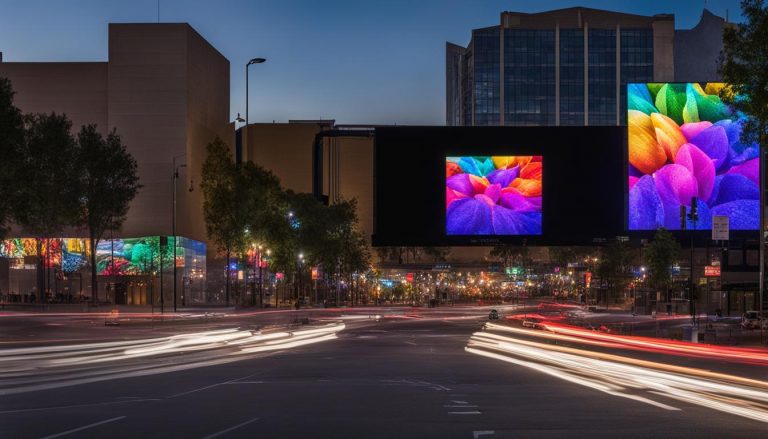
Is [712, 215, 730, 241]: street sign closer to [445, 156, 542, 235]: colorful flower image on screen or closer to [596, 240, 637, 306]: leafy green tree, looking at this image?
[445, 156, 542, 235]: colorful flower image on screen

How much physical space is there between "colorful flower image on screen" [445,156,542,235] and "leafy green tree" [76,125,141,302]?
30.6 meters

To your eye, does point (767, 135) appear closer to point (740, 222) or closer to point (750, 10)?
point (750, 10)

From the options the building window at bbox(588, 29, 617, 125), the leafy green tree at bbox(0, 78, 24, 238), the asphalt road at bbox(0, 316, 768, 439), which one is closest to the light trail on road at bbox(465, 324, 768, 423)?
the asphalt road at bbox(0, 316, 768, 439)

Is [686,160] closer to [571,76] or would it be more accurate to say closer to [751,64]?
[751,64]

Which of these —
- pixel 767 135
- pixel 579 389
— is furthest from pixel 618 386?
pixel 767 135

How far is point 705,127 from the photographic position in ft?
284

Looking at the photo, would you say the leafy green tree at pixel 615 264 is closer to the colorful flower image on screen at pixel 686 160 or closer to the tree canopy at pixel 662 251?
the tree canopy at pixel 662 251

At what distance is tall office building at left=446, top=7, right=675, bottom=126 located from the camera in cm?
18962

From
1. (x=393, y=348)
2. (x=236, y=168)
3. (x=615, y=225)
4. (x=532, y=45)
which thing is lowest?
(x=393, y=348)

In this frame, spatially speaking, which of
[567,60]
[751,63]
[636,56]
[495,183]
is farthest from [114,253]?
[636,56]

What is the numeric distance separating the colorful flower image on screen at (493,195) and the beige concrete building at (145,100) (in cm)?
3328

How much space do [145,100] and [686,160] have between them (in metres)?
58.5

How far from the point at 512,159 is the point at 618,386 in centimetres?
6858

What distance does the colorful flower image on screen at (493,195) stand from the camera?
296ft
